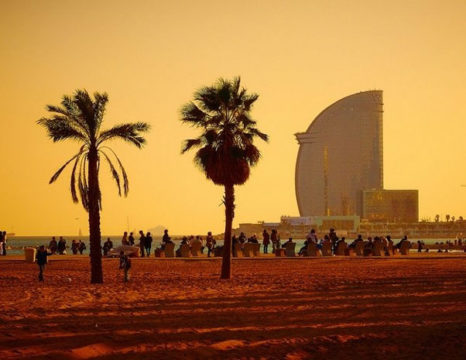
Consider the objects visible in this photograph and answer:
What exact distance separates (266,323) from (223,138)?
1416 cm

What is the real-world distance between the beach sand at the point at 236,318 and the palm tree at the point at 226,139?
11.7ft

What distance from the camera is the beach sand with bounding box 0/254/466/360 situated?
1196cm

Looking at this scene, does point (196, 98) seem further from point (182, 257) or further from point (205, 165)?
point (182, 257)

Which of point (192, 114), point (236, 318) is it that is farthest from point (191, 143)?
point (236, 318)

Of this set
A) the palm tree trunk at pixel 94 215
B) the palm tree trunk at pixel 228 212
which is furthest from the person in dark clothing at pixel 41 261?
the palm tree trunk at pixel 228 212

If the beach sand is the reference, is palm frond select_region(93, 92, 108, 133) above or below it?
above

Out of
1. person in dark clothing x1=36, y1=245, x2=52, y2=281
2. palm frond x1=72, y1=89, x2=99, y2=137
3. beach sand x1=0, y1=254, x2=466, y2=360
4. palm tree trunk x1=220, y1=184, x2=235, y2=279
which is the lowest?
beach sand x1=0, y1=254, x2=466, y2=360

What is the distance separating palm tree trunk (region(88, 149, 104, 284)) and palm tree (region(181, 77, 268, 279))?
4.01 m

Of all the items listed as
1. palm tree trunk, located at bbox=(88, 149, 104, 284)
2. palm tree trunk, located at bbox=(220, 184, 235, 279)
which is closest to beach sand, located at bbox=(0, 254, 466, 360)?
palm tree trunk, located at bbox=(88, 149, 104, 284)

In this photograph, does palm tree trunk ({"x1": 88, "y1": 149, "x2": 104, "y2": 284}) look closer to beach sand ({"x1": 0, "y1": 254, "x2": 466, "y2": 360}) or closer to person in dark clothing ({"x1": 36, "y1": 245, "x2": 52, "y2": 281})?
beach sand ({"x1": 0, "y1": 254, "x2": 466, "y2": 360})

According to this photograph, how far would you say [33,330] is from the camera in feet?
43.0

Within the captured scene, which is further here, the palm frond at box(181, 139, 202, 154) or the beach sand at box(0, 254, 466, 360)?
the palm frond at box(181, 139, 202, 154)

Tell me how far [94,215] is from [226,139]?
5423mm

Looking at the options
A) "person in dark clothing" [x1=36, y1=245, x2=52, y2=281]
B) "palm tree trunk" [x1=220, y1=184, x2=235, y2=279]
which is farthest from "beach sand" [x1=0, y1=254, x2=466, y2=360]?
"palm tree trunk" [x1=220, y1=184, x2=235, y2=279]
